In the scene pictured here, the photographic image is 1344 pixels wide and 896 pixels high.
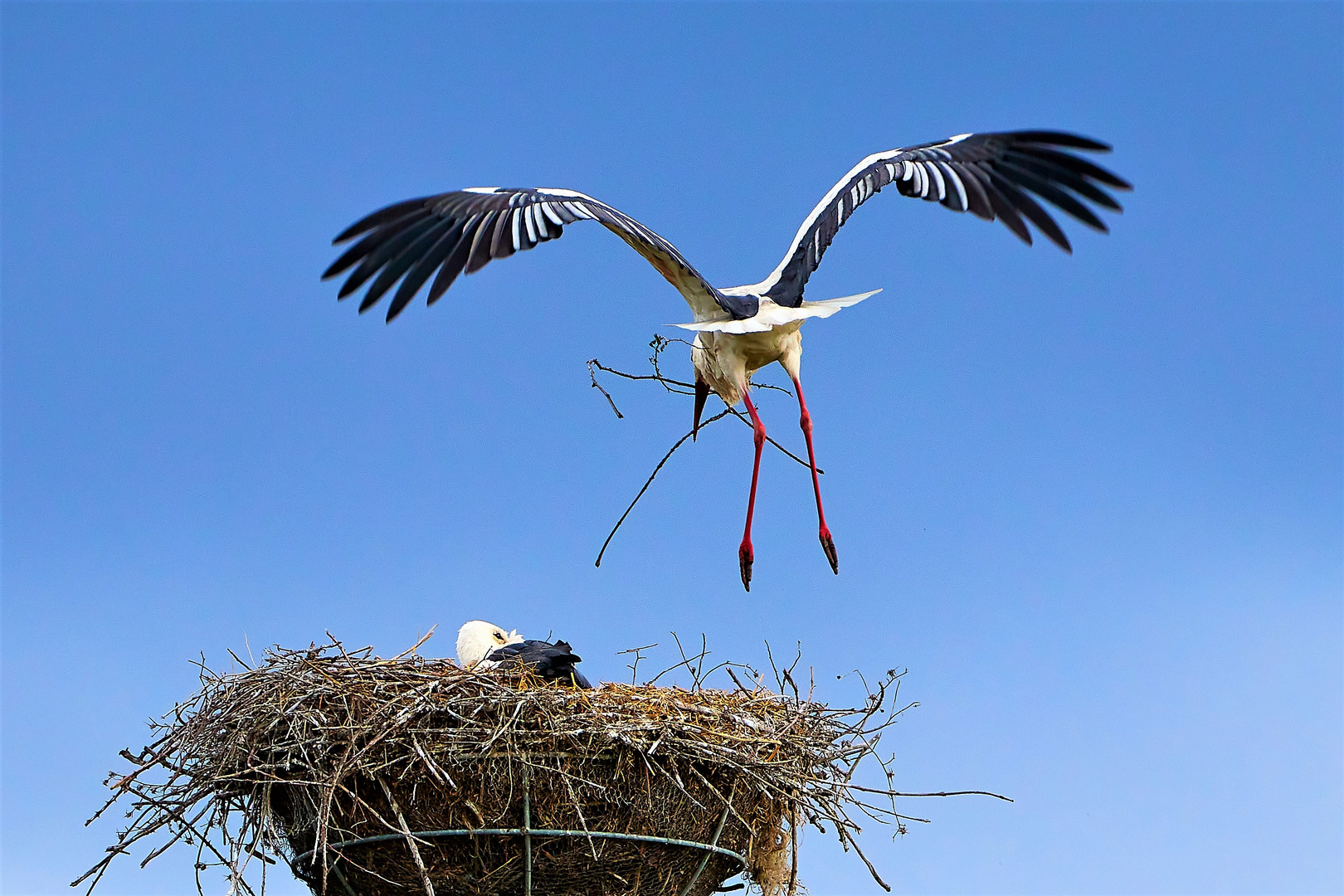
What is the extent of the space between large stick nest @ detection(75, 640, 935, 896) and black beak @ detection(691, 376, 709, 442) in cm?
225

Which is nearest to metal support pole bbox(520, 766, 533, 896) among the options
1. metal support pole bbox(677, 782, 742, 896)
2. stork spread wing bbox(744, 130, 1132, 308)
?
metal support pole bbox(677, 782, 742, 896)

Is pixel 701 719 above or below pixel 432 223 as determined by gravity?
below

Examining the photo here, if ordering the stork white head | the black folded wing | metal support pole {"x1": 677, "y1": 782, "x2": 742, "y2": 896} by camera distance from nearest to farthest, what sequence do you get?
metal support pole {"x1": 677, "y1": 782, "x2": 742, "y2": 896}, the black folded wing, the stork white head

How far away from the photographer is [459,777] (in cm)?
524

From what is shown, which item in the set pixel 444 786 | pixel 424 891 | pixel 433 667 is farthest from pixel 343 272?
pixel 424 891

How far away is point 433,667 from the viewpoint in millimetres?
5668

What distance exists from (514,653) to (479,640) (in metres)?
0.79

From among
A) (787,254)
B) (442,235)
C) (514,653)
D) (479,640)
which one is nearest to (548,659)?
(514,653)

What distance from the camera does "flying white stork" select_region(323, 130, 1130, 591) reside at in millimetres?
5598

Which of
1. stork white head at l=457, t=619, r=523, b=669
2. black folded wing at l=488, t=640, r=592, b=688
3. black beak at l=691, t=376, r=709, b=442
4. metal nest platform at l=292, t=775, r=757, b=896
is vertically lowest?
metal nest platform at l=292, t=775, r=757, b=896

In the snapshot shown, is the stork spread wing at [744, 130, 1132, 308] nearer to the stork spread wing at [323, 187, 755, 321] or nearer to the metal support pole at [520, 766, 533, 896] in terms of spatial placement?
the stork spread wing at [323, 187, 755, 321]

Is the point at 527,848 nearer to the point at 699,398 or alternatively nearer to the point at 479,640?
the point at 479,640

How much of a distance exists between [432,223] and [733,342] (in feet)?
6.14

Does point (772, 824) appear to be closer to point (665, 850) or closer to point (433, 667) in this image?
point (665, 850)
